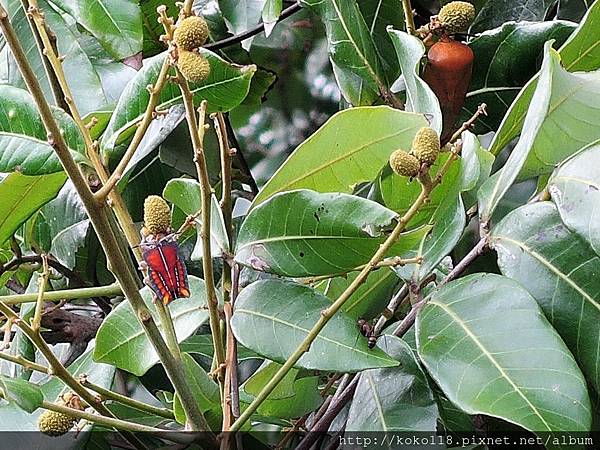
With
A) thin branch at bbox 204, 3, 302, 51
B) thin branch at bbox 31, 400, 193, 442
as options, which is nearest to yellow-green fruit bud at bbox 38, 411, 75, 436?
thin branch at bbox 31, 400, 193, 442

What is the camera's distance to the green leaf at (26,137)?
44 centimetres

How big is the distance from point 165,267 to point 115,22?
0.27m

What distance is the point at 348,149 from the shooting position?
469mm

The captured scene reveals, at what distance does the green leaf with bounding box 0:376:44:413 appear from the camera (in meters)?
0.37

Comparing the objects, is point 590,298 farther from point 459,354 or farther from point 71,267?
point 71,267

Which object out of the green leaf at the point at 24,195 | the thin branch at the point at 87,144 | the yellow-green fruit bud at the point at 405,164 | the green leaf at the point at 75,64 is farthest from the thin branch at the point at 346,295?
the green leaf at the point at 75,64

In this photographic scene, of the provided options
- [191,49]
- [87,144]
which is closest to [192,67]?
[191,49]

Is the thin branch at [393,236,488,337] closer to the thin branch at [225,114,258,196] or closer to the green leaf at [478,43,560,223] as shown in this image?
the green leaf at [478,43,560,223]

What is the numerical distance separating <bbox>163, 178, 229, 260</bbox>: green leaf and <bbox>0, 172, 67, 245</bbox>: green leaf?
0.08m

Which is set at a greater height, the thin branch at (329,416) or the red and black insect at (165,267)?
the red and black insect at (165,267)

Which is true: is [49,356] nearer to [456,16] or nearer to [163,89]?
[163,89]

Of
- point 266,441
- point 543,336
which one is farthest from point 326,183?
point 266,441

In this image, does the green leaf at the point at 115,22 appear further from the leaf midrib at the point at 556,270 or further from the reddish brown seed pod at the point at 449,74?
the leaf midrib at the point at 556,270

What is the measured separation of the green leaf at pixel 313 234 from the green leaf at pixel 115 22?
216 millimetres
